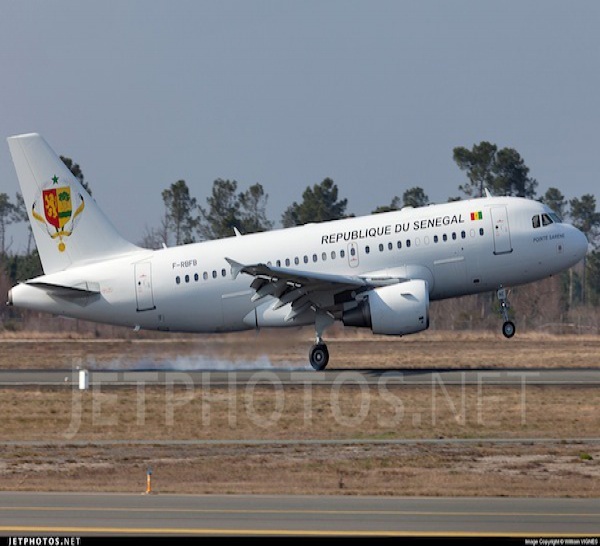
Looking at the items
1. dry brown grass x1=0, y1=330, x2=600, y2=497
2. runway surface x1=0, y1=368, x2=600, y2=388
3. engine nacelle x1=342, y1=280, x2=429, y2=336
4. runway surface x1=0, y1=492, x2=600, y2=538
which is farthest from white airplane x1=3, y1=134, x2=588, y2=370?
runway surface x1=0, y1=492, x2=600, y2=538

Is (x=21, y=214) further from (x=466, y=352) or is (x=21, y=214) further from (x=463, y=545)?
(x=463, y=545)

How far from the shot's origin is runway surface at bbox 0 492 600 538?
15.9 m

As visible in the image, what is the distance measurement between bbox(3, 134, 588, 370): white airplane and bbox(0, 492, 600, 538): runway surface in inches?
735

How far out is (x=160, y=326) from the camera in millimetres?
41531

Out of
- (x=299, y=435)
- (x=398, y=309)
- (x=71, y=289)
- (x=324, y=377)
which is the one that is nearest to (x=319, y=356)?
(x=324, y=377)

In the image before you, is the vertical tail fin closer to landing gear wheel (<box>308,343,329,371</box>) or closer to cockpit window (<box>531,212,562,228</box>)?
landing gear wheel (<box>308,343,329,371</box>)

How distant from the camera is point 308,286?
126 feet

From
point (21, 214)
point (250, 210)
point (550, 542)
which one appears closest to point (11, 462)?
point (550, 542)

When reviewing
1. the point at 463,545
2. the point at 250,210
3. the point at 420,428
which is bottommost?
the point at 463,545

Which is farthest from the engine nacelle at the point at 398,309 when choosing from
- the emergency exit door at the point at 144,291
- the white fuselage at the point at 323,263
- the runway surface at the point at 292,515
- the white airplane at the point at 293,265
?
the runway surface at the point at 292,515

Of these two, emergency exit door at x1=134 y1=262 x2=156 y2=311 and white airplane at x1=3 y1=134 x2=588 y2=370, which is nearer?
white airplane at x1=3 y1=134 x2=588 y2=370

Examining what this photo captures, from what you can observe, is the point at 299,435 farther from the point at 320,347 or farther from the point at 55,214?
the point at 55,214

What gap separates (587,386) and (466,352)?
574 inches

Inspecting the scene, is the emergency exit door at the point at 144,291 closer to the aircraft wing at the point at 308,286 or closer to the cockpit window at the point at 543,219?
the aircraft wing at the point at 308,286
